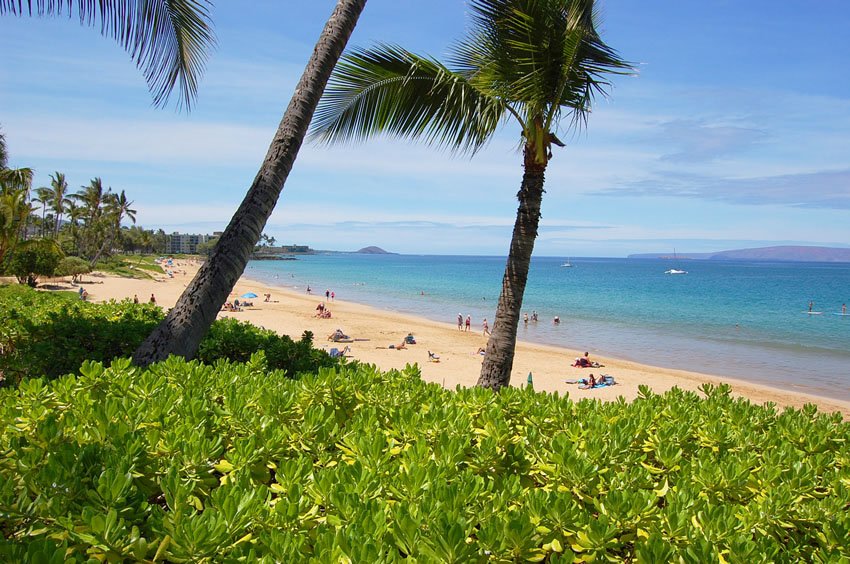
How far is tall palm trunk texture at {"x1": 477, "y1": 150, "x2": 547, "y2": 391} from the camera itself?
236 inches

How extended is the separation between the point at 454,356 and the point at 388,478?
18915 millimetres

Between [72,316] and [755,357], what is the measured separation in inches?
1015

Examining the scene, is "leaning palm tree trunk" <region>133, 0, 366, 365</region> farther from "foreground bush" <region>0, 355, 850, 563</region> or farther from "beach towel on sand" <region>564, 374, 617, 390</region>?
"beach towel on sand" <region>564, 374, 617, 390</region>

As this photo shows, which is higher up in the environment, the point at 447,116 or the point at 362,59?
the point at 362,59

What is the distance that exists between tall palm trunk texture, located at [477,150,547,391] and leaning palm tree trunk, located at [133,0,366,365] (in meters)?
2.55

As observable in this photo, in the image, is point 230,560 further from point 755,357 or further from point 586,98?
point 755,357

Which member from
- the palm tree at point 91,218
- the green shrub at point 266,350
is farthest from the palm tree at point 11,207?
the palm tree at point 91,218

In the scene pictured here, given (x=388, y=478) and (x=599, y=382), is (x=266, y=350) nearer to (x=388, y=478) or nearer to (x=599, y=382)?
(x=388, y=478)

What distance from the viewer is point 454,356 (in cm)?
2081

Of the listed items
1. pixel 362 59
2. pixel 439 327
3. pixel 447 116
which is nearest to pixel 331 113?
pixel 362 59

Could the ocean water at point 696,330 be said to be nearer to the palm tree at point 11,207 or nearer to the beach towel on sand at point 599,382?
the beach towel on sand at point 599,382

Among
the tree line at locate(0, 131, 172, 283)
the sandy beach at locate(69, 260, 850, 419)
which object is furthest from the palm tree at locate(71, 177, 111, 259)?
the sandy beach at locate(69, 260, 850, 419)

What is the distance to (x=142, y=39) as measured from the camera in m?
5.76

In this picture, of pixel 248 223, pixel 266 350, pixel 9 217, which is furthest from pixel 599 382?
pixel 9 217
